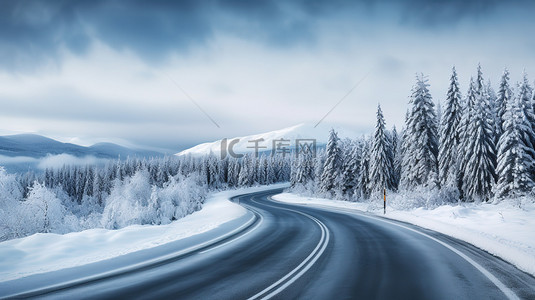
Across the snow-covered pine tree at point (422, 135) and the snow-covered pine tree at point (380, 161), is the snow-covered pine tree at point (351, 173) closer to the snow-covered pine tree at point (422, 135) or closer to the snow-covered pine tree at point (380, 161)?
the snow-covered pine tree at point (380, 161)

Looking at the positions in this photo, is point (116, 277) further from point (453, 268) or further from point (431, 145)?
point (431, 145)

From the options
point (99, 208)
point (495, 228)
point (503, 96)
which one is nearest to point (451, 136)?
point (503, 96)

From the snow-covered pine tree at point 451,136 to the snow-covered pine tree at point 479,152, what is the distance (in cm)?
115

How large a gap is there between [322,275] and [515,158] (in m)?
30.0

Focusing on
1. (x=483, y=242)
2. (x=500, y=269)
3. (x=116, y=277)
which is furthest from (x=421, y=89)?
(x=116, y=277)

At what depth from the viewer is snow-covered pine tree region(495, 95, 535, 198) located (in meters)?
27.6

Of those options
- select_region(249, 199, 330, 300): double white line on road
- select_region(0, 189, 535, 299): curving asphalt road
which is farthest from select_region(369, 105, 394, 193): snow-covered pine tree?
Result: select_region(249, 199, 330, 300): double white line on road

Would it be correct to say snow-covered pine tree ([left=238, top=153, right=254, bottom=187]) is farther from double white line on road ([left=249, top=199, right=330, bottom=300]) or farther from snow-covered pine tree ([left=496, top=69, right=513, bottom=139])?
double white line on road ([left=249, top=199, right=330, bottom=300])

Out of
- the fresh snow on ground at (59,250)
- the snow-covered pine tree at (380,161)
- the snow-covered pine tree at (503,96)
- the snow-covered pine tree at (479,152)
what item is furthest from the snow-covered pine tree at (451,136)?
the fresh snow on ground at (59,250)

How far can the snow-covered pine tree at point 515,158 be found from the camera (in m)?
27.6

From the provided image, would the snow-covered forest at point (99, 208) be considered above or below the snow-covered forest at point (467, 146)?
below

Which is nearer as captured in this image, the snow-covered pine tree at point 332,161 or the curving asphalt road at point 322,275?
the curving asphalt road at point 322,275

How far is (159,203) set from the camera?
43125 millimetres

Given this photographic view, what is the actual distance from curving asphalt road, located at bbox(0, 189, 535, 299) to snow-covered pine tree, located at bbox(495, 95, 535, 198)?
23.2 meters
